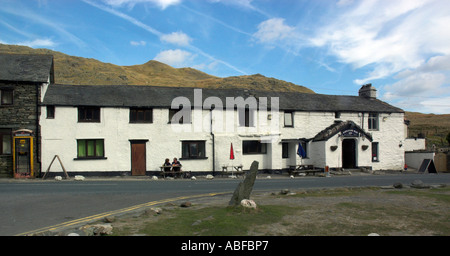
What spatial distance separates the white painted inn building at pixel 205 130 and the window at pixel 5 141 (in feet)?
7.62

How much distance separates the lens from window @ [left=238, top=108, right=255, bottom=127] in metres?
28.5

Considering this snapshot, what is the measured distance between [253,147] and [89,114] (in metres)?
13.9

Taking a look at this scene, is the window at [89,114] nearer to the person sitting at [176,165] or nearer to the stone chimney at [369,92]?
the person sitting at [176,165]

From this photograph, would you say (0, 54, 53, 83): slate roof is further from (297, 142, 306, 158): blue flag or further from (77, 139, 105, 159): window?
(297, 142, 306, 158): blue flag

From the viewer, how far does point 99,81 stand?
8050 centimetres

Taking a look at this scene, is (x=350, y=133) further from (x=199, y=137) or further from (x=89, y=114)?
(x=89, y=114)

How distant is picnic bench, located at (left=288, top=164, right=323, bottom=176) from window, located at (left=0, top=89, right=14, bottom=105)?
22.5 metres

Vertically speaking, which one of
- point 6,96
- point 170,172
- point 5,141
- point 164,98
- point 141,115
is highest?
point 164,98

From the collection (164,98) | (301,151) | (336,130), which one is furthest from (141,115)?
(336,130)

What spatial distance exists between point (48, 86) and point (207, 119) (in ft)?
42.8

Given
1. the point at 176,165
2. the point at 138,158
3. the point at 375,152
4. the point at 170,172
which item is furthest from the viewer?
the point at 375,152

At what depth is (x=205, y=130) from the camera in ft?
90.1
